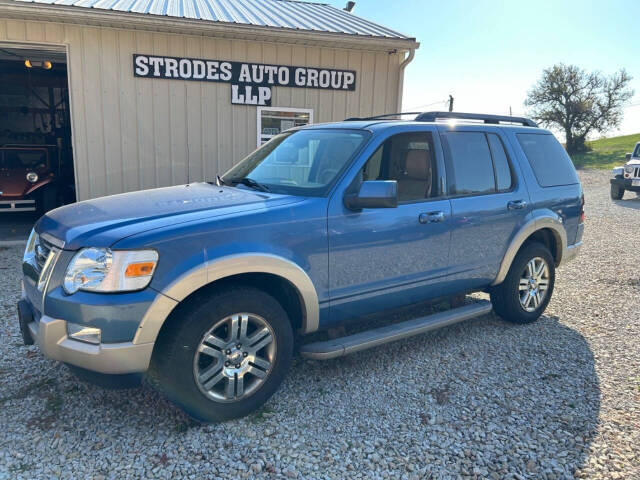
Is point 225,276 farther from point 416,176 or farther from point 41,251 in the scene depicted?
point 416,176

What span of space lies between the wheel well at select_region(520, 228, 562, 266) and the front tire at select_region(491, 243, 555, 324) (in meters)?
0.09

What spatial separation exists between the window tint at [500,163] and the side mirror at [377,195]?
5.22 ft

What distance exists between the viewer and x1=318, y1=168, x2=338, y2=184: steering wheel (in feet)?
11.5

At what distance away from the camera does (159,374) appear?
2.87 meters

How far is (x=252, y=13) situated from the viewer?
934 centimetres

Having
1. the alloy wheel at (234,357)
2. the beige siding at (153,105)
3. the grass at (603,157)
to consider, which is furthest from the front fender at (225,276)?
the grass at (603,157)

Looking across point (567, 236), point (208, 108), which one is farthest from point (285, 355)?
point (208, 108)

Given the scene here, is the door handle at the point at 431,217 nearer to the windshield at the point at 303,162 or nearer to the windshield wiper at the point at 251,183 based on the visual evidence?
the windshield at the point at 303,162

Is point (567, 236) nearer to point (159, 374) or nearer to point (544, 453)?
point (544, 453)

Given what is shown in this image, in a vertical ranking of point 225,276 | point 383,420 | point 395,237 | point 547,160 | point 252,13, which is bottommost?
point 383,420

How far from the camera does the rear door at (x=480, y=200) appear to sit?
13.5 feet

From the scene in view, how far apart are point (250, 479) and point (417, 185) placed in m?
2.48

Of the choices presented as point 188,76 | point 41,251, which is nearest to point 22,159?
point 188,76

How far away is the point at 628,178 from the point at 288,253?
17.8 meters
